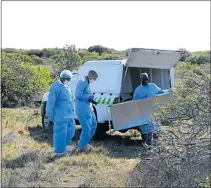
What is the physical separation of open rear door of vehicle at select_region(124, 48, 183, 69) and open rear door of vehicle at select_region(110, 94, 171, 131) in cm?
116

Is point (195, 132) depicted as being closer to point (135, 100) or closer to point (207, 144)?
point (207, 144)

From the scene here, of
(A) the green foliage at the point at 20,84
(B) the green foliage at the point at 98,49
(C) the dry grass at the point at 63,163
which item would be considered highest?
(B) the green foliage at the point at 98,49

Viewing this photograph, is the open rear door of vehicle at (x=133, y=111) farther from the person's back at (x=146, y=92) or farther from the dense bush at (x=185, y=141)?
the dense bush at (x=185, y=141)

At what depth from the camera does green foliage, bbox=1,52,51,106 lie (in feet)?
59.7

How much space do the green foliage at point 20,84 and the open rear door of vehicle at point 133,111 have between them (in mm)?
9990

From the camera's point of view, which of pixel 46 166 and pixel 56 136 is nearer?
pixel 46 166

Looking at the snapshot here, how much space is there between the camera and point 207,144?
539cm

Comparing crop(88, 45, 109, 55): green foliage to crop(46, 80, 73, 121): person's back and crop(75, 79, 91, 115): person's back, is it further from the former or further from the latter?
crop(46, 80, 73, 121): person's back

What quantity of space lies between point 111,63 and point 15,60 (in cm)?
1018

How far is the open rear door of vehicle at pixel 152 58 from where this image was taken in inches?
374

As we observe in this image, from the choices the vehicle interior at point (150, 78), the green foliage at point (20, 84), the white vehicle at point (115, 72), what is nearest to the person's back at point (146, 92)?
the white vehicle at point (115, 72)

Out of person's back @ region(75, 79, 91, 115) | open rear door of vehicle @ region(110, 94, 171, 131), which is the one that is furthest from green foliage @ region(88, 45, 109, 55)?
open rear door of vehicle @ region(110, 94, 171, 131)

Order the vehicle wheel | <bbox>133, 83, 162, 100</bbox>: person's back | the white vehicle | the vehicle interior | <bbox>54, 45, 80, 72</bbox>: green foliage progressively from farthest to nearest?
<bbox>54, 45, 80, 72</bbox>: green foliage
the vehicle interior
the vehicle wheel
the white vehicle
<bbox>133, 83, 162, 100</bbox>: person's back

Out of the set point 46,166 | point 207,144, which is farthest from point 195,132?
point 46,166
